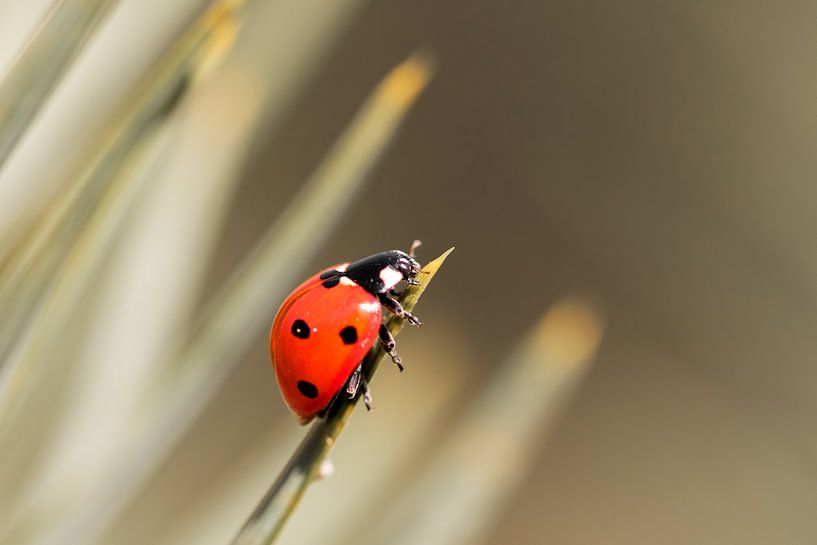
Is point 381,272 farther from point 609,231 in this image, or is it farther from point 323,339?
point 609,231

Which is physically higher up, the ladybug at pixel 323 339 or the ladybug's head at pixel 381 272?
the ladybug's head at pixel 381 272

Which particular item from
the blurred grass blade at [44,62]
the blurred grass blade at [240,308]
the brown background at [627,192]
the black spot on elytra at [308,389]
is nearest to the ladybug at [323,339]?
the black spot on elytra at [308,389]

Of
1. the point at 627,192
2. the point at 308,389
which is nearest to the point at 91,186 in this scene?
the point at 308,389

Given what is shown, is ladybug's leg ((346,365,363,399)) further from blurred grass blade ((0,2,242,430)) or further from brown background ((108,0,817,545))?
brown background ((108,0,817,545))

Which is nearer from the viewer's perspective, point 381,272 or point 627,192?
point 381,272

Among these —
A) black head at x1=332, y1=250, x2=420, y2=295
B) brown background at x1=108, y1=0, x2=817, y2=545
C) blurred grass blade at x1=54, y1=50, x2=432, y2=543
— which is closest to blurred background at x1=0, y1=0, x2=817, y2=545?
brown background at x1=108, y1=0, x2=817, y2=545

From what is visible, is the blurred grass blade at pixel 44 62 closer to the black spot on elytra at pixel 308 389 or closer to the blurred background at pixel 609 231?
the black spot on elytra at pixel 308 389
